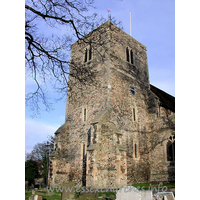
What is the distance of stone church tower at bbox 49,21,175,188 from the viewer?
11.1 meters

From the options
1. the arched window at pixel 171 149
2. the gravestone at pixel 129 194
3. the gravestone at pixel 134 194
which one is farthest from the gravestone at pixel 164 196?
the arched window at pixel 171 149

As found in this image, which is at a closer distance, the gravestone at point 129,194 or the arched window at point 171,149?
the gravestone at point 129,194

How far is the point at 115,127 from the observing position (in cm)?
1141

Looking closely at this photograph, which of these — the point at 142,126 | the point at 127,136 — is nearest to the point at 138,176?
the point at 127,136

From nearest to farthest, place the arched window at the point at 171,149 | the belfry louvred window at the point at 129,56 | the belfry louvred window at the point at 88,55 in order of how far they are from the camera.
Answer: the arched window at the point at 171,149 → the belfry louvred window at the point at 88,55 → the belfry louvred window at the point at 129,56

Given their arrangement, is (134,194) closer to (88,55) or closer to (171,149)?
(171,149)

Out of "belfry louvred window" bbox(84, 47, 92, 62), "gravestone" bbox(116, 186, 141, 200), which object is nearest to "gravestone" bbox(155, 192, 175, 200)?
"gravestone" bbox(116, 186, 141, 200)

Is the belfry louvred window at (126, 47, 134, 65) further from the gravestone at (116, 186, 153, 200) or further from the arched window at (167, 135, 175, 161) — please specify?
the gravestone at (116, 186, 153, 200)

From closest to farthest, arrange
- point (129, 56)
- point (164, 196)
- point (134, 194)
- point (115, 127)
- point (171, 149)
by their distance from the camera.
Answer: point (134, 194), point (164, 196), point (115, 127), point (171, 149), point (129, 56)

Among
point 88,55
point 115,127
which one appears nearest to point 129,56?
point 88,55

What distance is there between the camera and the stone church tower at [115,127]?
36.3 ft

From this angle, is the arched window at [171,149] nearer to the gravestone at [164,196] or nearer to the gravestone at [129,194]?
the gravestone at [164,196]
